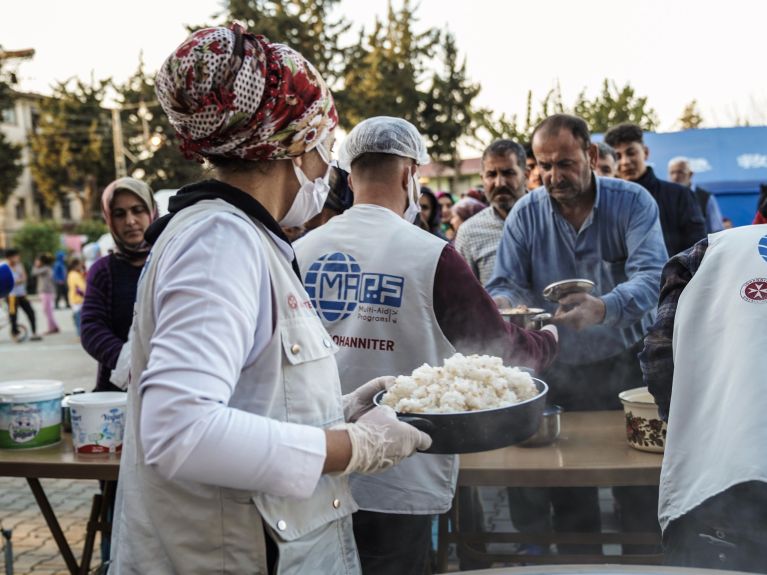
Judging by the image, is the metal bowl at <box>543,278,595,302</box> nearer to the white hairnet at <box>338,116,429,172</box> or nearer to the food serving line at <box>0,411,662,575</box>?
the food serving line at <box>0,411,662,575</box>

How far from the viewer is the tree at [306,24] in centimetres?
2438

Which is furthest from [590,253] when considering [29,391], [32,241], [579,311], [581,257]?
[32,241]

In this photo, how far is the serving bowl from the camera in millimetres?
2330

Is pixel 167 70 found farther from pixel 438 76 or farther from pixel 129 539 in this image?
pixel 438 76

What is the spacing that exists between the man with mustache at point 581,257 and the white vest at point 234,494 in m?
2.07

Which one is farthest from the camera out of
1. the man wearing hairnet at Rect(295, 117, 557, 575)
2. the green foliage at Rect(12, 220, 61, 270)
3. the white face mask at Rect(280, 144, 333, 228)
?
the green foliage at Rect(12, 220, 61, 270)

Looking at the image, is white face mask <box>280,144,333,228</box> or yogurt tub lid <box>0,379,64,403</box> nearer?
white face mask <box>280,144,333,228</box>

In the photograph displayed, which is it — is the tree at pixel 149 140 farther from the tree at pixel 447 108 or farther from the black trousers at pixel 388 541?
the black trousers at pixel 388 541

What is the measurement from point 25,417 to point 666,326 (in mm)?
2254

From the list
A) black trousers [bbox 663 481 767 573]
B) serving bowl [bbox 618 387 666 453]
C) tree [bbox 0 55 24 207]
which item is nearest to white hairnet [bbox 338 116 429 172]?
serving bowl [bbox 618 387 666 453]

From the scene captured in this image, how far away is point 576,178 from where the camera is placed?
11.2 feet

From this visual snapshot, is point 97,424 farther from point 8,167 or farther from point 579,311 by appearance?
point 8,167

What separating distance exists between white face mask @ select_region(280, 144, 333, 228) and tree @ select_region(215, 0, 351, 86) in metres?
23.6

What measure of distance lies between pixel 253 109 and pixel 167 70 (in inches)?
6.6
